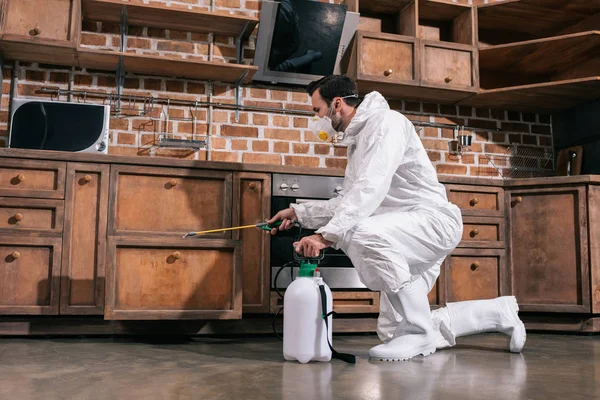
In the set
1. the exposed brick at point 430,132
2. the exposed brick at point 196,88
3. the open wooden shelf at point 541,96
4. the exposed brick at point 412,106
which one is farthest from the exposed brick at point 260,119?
the open wooden shelf at point 541,96

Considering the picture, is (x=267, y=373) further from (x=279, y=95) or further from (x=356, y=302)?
(x=279, y=95)

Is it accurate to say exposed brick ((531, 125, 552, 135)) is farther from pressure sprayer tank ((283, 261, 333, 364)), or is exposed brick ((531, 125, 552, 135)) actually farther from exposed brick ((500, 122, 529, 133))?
pressure sprayer tank ((283, 261, 333, 364))

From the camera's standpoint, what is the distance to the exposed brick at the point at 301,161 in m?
3.65

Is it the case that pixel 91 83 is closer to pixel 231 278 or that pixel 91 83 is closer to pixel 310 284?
pixel 231 278

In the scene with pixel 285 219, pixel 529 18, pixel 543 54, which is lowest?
pixel 285 219

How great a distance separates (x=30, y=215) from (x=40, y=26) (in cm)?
102

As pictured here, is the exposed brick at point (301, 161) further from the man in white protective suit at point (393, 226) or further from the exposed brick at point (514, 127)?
the exposed brick at point (514, 127)

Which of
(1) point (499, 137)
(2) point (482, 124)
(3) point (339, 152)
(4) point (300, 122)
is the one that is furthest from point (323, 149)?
(1) point (499, 137)

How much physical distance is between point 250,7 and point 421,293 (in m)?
2.24

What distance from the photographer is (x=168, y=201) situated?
9.21ft

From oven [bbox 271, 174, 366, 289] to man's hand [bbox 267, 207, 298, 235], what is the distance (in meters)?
0.56

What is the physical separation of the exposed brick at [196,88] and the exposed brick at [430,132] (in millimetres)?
1404

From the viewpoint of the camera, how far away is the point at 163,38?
3547 millimetres

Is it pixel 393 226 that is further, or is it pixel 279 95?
pixel 279 95
